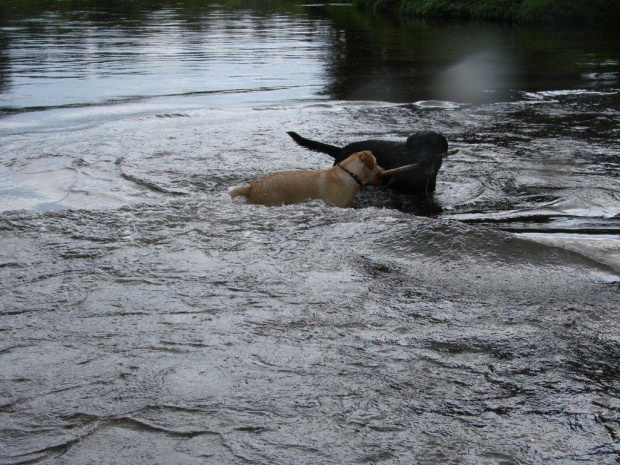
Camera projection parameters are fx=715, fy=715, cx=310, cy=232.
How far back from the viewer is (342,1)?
2459 inches

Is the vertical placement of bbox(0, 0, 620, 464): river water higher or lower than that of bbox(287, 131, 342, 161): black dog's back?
lower

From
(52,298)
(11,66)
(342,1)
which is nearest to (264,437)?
(52,298)

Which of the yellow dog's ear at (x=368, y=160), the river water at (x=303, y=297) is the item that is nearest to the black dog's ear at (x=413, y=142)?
the river water at (x=303, y=297)

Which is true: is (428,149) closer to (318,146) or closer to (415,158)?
(415,158)

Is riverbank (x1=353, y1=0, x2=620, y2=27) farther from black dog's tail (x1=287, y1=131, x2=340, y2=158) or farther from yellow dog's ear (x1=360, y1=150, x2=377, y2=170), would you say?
yellow dog's ear (x1=360, y1=150, x2=377, y2=170)

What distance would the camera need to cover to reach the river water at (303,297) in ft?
11.8

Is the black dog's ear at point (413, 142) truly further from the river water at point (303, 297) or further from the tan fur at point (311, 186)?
the tan fur at point (311, 186)

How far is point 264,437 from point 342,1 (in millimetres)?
62700

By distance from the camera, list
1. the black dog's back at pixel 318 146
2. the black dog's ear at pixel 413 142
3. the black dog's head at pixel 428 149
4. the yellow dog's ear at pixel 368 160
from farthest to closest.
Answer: the black dog's back at pixel 318 146 < the black dog's ear at pixel 413 142 < the black dog's head at pixel 428 149 < the yellow dog's ear at pixel 368 160

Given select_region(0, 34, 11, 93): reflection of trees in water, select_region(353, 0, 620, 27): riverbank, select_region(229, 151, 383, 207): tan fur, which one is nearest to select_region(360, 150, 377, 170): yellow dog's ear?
select_region(229, 151, 383, 207): tan fur

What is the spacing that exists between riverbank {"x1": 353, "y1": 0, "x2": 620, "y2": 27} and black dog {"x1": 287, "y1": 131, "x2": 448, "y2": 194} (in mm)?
26415

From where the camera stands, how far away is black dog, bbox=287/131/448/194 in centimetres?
798

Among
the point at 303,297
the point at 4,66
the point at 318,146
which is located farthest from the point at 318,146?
the point at 4,66

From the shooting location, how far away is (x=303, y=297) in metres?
5.07
